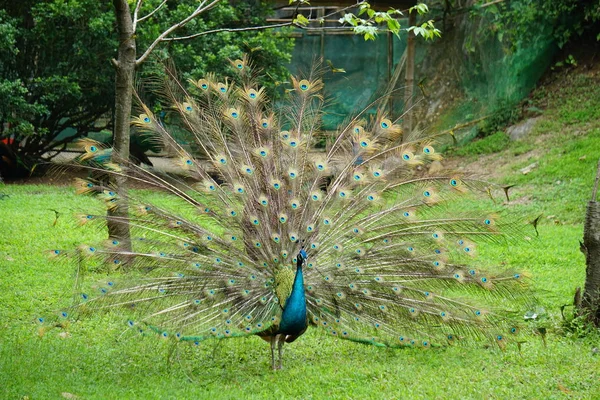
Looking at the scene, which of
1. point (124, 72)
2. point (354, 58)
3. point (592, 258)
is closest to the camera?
point (592, 258)

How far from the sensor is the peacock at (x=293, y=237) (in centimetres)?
595

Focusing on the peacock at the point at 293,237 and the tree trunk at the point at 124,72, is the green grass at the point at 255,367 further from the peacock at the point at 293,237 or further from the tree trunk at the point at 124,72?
the tree trunk at the point at 124,72

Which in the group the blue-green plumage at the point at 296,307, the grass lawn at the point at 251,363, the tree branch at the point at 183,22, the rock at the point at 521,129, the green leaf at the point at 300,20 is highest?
the green leaf at the point at 300,20

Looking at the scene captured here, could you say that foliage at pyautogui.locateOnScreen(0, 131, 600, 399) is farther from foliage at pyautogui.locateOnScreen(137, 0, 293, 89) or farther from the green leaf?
foliage at pyautogui.locateOnScreen(137, 0, 293, 89)

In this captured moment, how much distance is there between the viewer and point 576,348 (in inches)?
253

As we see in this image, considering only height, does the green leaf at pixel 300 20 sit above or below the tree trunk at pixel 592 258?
above

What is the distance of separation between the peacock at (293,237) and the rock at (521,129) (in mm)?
9586

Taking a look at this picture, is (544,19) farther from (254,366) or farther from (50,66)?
(254,366)

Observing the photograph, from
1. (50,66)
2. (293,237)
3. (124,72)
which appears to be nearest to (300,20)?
(293,237)

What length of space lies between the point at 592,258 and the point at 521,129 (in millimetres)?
9720

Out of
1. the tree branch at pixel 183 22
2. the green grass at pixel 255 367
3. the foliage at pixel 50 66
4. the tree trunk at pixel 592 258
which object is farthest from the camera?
the foliage at pixel 50 66

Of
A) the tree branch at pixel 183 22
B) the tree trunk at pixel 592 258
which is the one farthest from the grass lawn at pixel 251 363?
the tree branch at pixel 183 22

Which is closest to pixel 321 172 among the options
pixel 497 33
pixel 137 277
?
pixel 137 277

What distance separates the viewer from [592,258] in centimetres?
658
